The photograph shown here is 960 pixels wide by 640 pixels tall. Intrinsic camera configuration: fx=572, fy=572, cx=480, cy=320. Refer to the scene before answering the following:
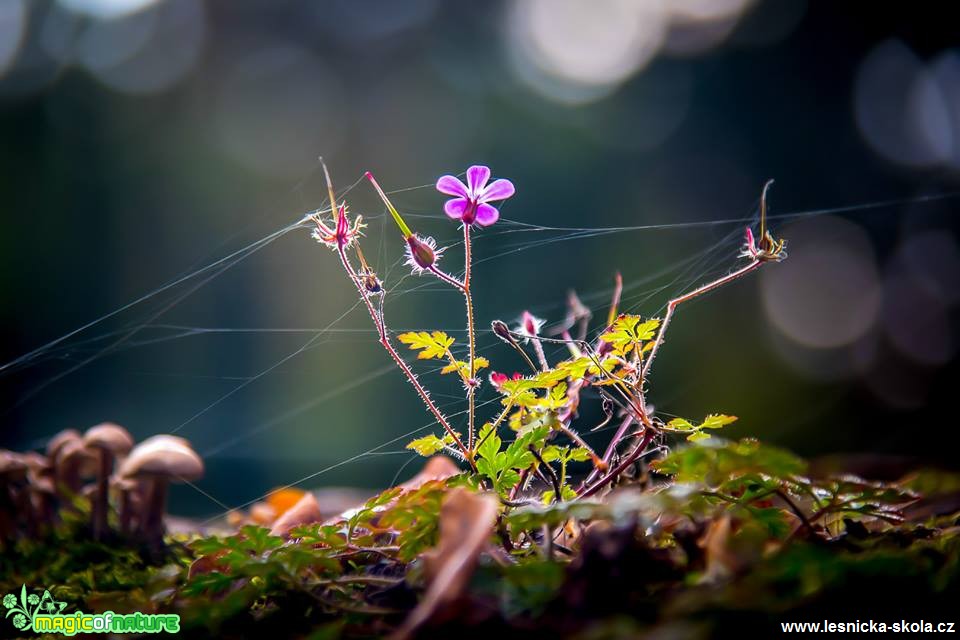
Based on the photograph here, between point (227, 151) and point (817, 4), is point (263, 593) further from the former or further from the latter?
point (817, 4)

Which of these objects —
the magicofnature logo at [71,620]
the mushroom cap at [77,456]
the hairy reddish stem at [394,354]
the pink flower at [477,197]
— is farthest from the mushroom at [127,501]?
the pink flower at [477,197]

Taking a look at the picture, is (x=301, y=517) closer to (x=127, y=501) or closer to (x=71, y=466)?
(x=127, y=501)

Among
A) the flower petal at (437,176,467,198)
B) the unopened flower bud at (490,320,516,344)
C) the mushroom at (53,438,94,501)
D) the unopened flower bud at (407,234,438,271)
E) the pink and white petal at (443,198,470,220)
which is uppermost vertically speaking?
the flower petal at (437,176,467,198)

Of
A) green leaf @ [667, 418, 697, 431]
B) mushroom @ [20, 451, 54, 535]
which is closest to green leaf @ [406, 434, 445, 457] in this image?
green leaf @ [667, 418, 697, 431]

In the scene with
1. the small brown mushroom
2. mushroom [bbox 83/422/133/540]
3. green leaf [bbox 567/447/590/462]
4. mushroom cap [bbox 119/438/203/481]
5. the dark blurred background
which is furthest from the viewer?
the dark blurred background

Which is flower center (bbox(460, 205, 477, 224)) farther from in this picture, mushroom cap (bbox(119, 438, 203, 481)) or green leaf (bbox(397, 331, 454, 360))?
mushroom cap (bbox(119, 438, 203, 481))

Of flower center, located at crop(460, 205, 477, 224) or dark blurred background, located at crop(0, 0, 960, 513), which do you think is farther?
dark blurred background, located at crop(0, 0, 960, 513)

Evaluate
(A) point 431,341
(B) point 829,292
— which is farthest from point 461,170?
(A) point 431,341

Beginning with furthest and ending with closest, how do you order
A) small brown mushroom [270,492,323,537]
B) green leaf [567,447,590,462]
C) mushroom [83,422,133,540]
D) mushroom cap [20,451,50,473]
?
mushroom cap [20,451,50,473], mushroom [83,422,133,540], small brown mushroom [270,492,323,537], green leaf [567,447,590,462]
